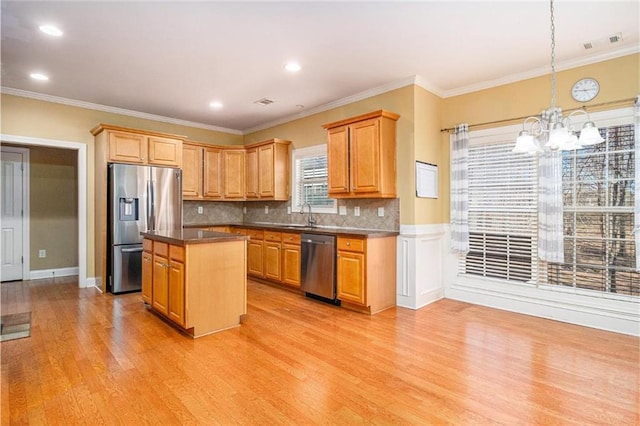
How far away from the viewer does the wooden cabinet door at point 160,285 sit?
3.53 m

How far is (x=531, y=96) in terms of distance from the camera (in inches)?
155

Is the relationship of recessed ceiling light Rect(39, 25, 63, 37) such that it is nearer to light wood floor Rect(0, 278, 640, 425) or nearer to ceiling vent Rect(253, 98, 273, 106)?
ceiling vent Rect(253, 98, 273, 106)

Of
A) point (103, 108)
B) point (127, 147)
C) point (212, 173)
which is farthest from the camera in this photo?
point (212, 173)

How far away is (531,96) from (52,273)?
299 inches

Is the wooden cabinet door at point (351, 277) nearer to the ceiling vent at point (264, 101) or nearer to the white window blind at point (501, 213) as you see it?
the white window blind at point (501, 213)

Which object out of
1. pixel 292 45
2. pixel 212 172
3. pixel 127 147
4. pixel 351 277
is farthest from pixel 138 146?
pixel 351 277

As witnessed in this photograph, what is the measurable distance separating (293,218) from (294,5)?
3709 mm

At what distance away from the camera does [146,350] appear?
292 centimetres

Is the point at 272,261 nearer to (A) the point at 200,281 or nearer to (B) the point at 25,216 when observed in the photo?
(A) the point at 200,281

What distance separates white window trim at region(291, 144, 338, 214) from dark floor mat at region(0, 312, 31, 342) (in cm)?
369

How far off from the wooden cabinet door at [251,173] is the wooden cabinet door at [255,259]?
3.42ft

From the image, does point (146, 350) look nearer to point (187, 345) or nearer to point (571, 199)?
point (187, 345)

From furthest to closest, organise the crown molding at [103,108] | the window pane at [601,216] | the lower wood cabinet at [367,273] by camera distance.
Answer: the crown molding at [103,108]
the lower wood cabinet at [367,273]
the window pane at [601,216]

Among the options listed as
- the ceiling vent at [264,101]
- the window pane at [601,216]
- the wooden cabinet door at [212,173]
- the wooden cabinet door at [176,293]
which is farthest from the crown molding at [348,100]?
the wooden cabinet door at [176,293]
